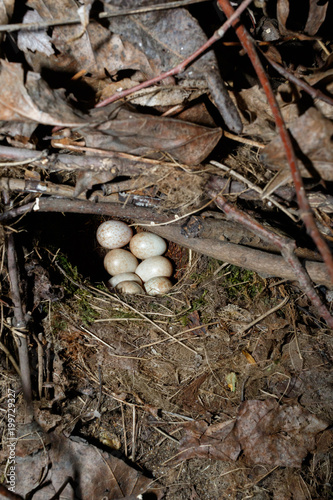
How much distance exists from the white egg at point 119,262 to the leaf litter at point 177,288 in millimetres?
346

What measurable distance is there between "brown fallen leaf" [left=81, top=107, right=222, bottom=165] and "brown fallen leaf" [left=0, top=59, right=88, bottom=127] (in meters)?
0.13

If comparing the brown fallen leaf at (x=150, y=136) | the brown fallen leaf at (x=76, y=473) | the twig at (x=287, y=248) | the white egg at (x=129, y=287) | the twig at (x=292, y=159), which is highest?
the twig at (x=292, y=159)

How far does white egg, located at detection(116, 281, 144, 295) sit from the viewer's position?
8.82 feet

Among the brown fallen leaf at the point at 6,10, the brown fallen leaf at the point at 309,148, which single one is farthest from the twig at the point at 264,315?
the brown fallen leaf at the point at 6,10

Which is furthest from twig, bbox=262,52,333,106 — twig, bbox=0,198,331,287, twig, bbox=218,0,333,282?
twig, bbox=0,198,331,287

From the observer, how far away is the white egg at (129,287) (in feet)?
8.82

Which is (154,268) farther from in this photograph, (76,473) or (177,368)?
(76,473)

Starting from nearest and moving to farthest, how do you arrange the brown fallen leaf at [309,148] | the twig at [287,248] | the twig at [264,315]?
the brown fallen leaf at [309,148] → the twig at [287,248] → the twig at [264,315]

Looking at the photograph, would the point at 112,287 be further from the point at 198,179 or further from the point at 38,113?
the point at 38,113

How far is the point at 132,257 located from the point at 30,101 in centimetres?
163

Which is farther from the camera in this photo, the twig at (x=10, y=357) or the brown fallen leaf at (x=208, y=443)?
the brown fallen leaf at (x=208, y=443)

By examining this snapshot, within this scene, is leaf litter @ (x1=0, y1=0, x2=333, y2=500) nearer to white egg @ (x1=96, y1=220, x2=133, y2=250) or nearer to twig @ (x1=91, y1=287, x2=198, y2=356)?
twig @ (x1=91, y1=287, x2=198, y2=356)

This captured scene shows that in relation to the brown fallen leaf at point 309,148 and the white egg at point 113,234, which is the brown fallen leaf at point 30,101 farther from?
the white egg at point 113,234

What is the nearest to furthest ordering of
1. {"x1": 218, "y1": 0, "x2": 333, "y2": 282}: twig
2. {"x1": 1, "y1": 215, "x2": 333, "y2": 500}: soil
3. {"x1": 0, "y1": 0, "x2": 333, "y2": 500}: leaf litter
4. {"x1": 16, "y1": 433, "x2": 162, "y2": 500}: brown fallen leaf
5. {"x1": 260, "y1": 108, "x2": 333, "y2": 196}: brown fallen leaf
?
{"x1": 218, "y1": 0, "x2": 333, "y2": 282}: twig < {"x1": 260, "y1": 108, "x2": 333, "y2": 196}: brown fallen leaf < {"x1": 0, "y1": 0, "x2": 333, "y2": 500}: leaf litter < {"x1": 16, "y1": 433, "x2": 162, "y2": 500}: brown fallen leaf < {"x1": 1, "y1": 215, "x2": 333, "y2": 500}: soil
